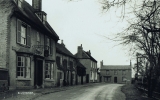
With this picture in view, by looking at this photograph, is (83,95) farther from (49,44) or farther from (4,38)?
(49,44)

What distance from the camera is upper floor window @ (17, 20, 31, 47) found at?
19625mm

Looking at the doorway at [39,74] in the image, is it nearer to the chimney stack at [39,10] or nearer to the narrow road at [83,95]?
the narrow road at [83,95]

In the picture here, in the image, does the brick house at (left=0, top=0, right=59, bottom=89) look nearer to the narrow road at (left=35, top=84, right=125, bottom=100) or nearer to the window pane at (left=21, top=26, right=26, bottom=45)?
the window pane at (left=21, top=26, right=26, bottom=45)

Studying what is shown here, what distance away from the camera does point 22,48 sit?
20156mm

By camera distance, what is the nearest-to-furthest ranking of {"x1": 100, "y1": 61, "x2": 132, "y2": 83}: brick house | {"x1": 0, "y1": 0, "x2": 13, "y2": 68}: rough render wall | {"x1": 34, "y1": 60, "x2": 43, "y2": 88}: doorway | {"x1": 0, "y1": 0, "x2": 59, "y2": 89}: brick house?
Answer: {"x1": 0, "y1": 0, "x2": 13, "y2": 68}: rough render wall, {"x1": 0, "y1": 0, "x2": 59, "y2": 89}: brick house, {"x1": 34, "y1": 60, "x2": 43, "y2": 88}: doorway, {"x1": 100, "y1": 61, "x2": 132, "y2": 83}: brick house

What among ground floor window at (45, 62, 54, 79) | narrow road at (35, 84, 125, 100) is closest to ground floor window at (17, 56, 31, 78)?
narrow road at (35, 84, 125, 100)

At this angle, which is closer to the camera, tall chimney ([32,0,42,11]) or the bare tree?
the bare tree

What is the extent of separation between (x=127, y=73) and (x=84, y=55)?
121 ft

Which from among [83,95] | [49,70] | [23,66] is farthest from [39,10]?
[83,95]

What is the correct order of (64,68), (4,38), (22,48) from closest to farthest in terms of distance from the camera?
1. (4,38)
2. (22,48)
3. (64,68)

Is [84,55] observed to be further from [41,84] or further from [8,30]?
[8,30]

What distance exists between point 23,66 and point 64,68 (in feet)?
49.7

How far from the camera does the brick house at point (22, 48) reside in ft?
59.2

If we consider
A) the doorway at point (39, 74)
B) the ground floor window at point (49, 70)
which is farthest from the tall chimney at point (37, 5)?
the doorway at point (39, 74)
